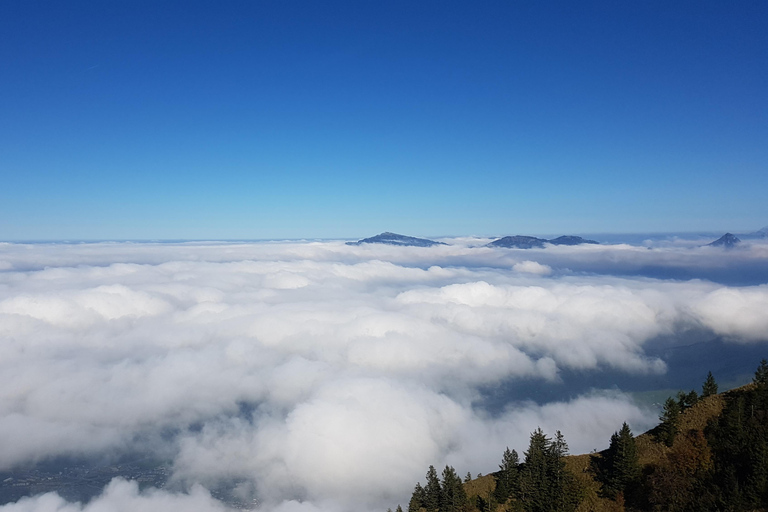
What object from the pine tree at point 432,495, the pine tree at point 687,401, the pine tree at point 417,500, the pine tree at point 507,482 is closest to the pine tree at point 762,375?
→ the pine tree at point 687,401

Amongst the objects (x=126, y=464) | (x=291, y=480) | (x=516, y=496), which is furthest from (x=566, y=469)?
(x=126, y=464)

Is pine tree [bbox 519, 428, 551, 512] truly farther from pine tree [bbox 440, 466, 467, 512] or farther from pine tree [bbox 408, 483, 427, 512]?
pine tree [bbox 408, 483, 427, 512]

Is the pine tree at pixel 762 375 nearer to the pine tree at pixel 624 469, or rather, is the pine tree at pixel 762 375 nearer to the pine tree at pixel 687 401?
the pine tree at pixel 687 401

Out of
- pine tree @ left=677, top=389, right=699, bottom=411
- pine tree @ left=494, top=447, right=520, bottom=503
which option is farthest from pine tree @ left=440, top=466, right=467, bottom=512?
pine tree @ left=677, top=389, right=699, bottom=411

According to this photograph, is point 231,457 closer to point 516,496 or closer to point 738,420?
point 516,496

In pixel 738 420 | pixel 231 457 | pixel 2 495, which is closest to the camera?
pixel 738 420
